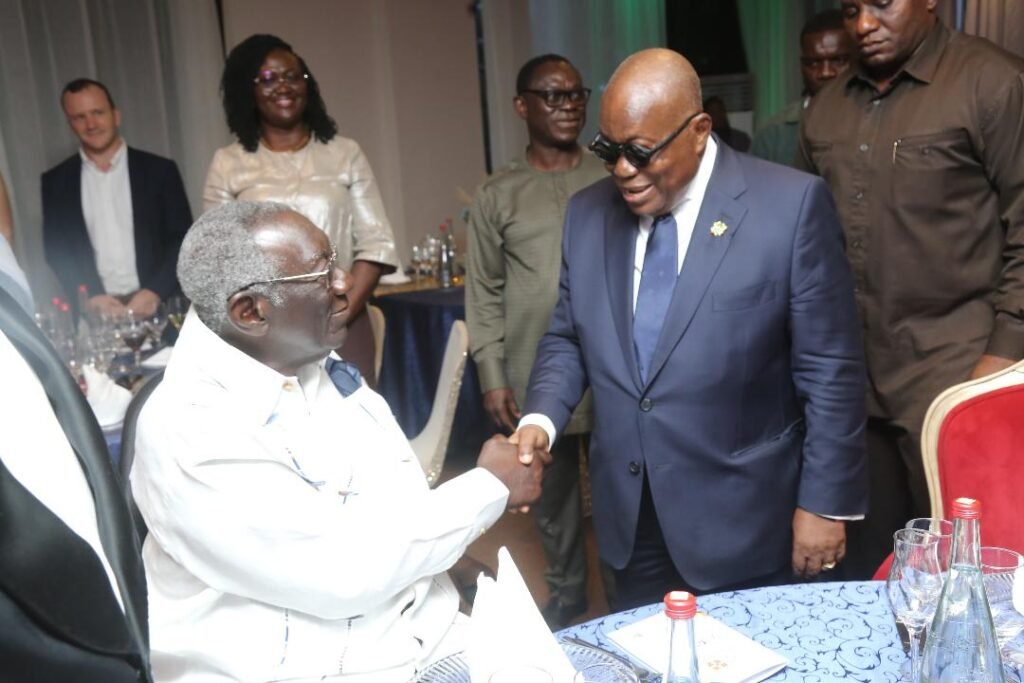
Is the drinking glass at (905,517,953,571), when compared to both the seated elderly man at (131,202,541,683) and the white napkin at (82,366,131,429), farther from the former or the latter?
the white napkin at (82,366,131,429)

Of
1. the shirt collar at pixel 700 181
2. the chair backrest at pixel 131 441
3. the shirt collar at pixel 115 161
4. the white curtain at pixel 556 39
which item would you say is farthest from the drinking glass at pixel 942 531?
the white curtain at pixel 556 39

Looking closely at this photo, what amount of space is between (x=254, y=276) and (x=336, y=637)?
0.63 m

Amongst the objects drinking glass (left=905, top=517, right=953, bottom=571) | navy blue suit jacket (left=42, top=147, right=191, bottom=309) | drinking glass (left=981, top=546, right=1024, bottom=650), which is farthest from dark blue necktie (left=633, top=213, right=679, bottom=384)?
navy blue suit jacket (left=42, top=147, right=191, bottom=309)

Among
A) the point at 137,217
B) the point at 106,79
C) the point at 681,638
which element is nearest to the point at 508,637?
the point at 681,638

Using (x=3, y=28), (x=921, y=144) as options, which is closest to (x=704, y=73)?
(x=3, y=28)

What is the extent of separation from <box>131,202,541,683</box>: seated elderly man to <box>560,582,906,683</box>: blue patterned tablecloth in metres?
0.31

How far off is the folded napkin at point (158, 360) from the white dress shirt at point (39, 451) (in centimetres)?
275

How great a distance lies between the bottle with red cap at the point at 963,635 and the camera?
1159 mm

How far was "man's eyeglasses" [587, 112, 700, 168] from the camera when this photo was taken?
6.68 feet

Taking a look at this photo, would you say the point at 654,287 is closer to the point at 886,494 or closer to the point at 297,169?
the point at 886,494

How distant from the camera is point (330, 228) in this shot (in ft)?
12.0

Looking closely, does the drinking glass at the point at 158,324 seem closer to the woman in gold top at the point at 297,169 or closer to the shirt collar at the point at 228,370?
the woman in gold top at the point at 297,169

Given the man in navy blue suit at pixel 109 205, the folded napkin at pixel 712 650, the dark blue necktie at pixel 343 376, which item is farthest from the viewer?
the man in navy blue suit at pixel 109 205

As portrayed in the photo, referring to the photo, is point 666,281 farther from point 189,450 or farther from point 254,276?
point 189,450
